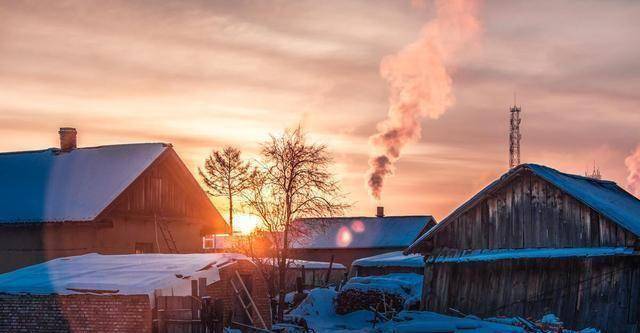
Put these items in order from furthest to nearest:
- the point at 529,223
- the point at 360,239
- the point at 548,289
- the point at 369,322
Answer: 1. the point at 360,239
2. the point at 369,322
3. the point at 529,223
4. the point at 548,289

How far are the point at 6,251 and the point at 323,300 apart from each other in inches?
508

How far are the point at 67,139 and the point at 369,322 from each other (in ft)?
53.9

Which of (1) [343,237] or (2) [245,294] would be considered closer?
(2) [245,294]

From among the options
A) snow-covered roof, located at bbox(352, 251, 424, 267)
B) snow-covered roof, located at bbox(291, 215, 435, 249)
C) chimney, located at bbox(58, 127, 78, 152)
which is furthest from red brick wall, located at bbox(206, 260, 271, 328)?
snow-covered roof, located at bbox(291, 215, 435, 249)

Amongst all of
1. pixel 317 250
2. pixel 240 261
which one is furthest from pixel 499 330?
pixel 317 250

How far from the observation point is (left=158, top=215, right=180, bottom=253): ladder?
36.8m

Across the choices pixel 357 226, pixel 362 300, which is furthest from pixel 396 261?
pixel 357 226

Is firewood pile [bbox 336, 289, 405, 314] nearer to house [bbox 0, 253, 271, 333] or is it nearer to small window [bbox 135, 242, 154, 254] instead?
small window [bbox 135, 242, 154, 254]

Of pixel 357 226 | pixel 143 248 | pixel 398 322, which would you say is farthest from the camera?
pixel 357 226

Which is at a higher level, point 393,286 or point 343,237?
point 343,237

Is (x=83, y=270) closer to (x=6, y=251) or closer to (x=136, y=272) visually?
(x=136, y=272)

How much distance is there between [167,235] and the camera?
3734 cm

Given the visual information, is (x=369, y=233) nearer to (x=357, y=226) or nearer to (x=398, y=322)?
(x=357, y=226)

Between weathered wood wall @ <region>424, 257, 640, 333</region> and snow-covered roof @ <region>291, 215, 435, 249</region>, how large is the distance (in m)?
36.6
